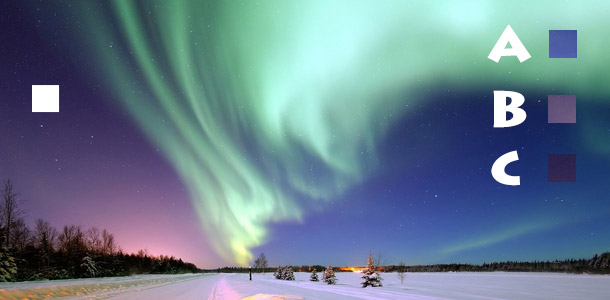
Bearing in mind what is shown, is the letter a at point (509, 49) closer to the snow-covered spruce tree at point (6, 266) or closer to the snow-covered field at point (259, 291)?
the snow-covered field at point (259, 291)

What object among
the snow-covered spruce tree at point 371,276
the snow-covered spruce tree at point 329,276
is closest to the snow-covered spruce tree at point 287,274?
the snow-covered spruce tree at point 329,276

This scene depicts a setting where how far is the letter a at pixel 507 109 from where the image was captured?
798 inches

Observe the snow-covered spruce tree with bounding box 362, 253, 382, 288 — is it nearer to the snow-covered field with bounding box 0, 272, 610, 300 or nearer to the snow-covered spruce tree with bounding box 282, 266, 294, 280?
the snow-covered field with bounding box 0, 272, 610, 300

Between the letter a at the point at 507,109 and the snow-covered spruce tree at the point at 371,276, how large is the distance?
25.9 metres

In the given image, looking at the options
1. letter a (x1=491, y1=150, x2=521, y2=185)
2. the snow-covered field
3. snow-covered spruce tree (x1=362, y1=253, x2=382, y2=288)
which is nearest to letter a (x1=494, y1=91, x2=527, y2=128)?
letter a (x1=491, y1=150, x2=521, y2=185)

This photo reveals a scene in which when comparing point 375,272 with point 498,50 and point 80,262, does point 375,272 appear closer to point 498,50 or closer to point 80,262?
point 498,50

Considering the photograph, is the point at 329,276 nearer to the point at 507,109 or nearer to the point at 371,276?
the point at 371,276

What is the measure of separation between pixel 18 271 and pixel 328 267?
33.9 meters

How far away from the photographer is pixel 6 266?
33.8 metres

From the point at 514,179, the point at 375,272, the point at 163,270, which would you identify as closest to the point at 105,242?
the point at 163,270

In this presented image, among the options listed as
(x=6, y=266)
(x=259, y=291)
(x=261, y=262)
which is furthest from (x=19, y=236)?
(x=261, y=262)

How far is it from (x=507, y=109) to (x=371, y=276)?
2715 cm

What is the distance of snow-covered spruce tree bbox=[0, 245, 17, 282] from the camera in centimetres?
3259

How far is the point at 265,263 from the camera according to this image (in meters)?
189
